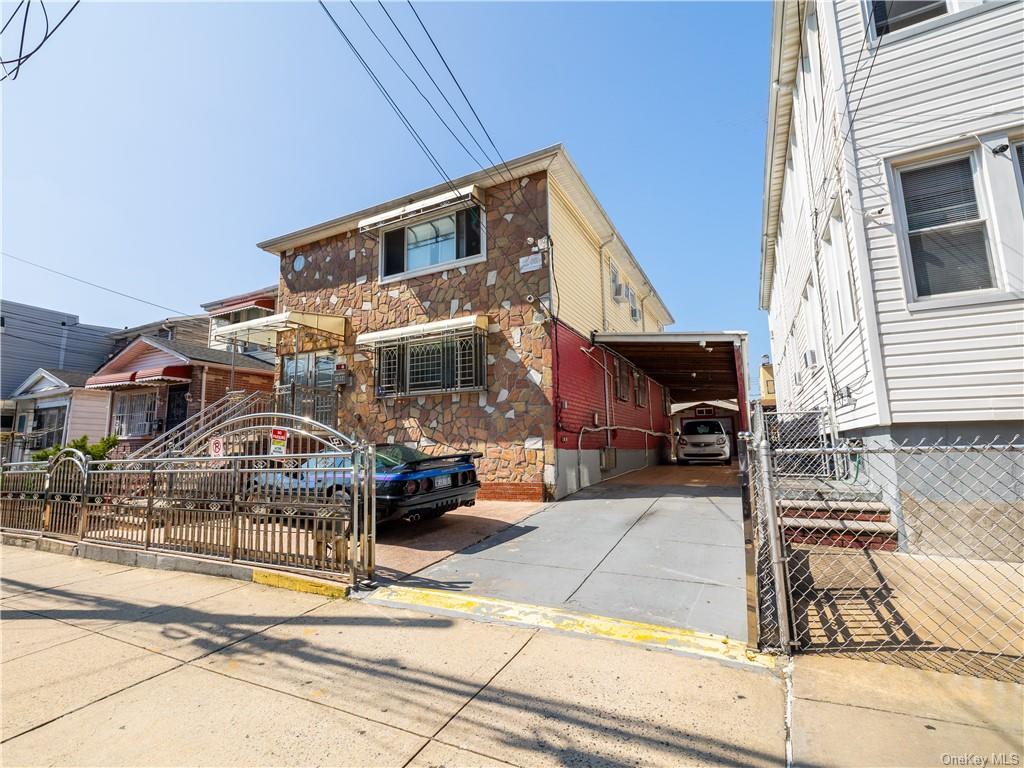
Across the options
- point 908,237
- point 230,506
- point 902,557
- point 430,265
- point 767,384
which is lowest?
point 902,557

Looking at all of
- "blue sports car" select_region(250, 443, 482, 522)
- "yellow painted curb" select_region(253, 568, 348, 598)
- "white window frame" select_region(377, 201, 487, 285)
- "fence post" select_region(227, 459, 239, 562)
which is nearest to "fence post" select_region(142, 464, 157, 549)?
"fence post" select_region(227, 459, 239, 562)

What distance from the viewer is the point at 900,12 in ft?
19.0

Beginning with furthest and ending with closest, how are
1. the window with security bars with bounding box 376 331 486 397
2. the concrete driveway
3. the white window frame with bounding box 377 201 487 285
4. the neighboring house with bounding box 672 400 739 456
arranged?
the neighboring house with bounding box 672 400 739 456, the white window frame with bounding box 377 201 487 285, the window with security bars with bounding box 376 331 486 397, the concrete driveway

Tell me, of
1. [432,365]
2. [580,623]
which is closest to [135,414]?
[432,365]

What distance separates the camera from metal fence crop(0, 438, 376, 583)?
4.82 meters

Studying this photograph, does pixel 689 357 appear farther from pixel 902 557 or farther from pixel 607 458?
pixel 902 557

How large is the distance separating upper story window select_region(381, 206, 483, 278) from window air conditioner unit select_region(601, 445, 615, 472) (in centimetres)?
583

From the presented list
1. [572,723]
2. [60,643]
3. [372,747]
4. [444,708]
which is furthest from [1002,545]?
[60,643]

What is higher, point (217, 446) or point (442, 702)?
point (217, 446)

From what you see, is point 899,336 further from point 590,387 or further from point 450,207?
point 450,207

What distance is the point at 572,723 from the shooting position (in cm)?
245

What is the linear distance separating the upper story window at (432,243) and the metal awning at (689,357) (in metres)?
3.83

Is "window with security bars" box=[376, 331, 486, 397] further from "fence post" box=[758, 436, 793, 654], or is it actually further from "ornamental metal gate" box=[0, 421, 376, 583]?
"fence post" box=[758, 436, 793, 654]

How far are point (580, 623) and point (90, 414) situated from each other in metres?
22.1
